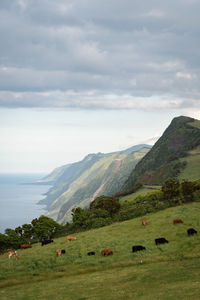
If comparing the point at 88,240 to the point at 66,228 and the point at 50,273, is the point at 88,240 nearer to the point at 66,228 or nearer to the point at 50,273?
the point at 50,273

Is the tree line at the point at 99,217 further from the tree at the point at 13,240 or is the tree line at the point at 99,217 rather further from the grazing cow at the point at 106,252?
the grazing cow at the point at 106,252

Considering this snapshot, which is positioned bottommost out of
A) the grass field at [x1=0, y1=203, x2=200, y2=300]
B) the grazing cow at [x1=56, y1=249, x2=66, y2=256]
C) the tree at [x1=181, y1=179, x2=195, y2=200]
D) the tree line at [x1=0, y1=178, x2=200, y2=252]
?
the grass field at [x1=0, y1=203, x2=200, y2=300]

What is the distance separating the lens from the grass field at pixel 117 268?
23875 millimetres

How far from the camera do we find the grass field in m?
23.9

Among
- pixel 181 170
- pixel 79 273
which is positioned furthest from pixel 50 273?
pixel 181 170

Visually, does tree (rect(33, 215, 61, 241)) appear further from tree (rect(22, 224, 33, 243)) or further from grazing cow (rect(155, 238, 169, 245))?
grazing cow (rect(155, 238, 169, 245))

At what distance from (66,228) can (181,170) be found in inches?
4270

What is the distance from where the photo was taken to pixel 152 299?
20.3m

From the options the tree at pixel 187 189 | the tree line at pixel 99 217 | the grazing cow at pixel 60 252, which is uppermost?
the tree at pixel 187 189

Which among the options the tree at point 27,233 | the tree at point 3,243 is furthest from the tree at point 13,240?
the tree at point 27,233


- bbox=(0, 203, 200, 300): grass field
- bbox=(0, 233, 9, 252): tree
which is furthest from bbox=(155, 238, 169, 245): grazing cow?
bbox=(0, 233, 9, 252): tree

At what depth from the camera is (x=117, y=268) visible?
32.4 m

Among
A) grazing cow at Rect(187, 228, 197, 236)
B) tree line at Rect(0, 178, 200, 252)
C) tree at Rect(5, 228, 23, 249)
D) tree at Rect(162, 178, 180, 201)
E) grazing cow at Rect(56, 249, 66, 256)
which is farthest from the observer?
tree at Rect(162, 178, 180, 201)

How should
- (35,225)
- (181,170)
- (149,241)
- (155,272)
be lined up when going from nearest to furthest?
Answer: (155,272)
(149,241)
(35,225)
(181,170)
